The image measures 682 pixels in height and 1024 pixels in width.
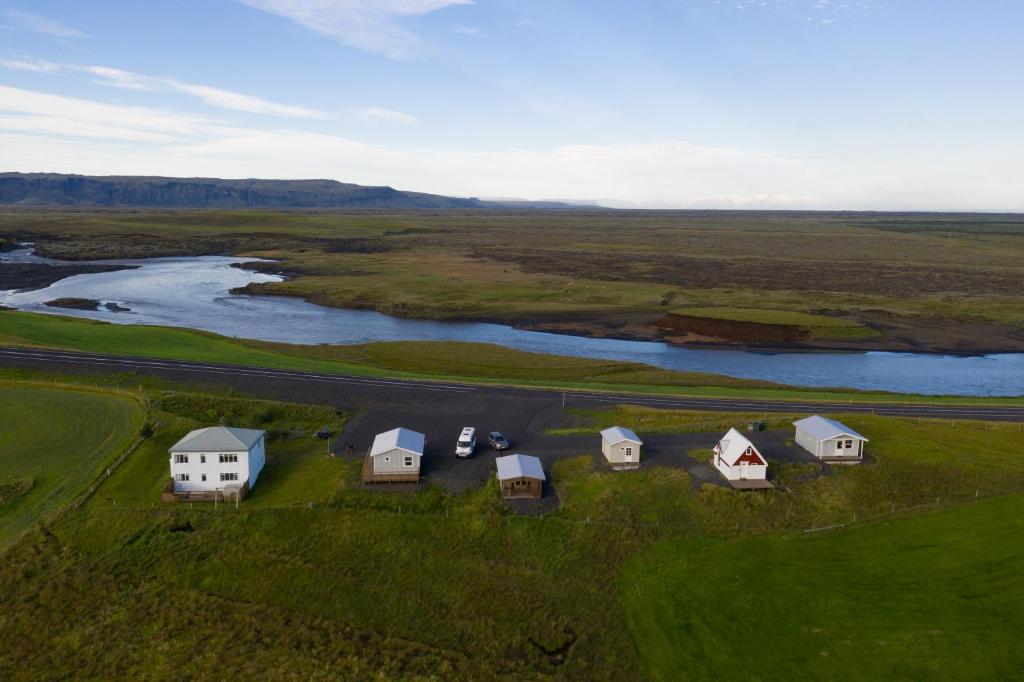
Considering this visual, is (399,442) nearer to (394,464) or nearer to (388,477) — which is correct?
(394,464)

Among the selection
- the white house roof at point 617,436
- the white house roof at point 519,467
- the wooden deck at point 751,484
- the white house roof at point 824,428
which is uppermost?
the white house roof at point 824,428

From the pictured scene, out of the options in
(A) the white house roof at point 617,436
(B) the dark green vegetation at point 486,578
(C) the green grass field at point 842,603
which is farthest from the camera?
(A) the white house roof at point 617,436

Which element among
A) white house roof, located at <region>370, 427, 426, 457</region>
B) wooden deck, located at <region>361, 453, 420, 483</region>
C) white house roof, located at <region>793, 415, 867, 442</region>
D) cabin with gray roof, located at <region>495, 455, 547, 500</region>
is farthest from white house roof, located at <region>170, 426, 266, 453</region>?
white house roof, located at <region>793, 415, 867, 442</region>

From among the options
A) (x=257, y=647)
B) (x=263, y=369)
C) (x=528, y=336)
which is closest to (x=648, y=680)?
(x=257, y=647)

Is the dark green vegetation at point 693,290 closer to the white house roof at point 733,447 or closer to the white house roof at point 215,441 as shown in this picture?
the white house roof at point 733,447

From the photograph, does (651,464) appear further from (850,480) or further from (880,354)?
(880,354)

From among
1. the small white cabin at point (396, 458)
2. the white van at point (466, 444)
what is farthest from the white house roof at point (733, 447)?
the small white cabin at point (396, 458)

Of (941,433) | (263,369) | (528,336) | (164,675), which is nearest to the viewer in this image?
(164,675)

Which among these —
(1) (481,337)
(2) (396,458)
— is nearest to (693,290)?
(1) (481,337)
